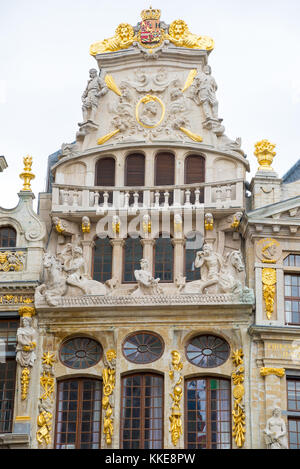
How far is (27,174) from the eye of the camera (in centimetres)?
4044

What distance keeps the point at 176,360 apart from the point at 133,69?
362 inches

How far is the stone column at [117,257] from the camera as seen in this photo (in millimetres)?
39094

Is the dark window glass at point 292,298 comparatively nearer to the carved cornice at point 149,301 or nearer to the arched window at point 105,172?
the carved cornice at point 149,301

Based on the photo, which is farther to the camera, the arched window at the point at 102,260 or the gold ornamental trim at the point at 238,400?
the arched window at the point at 102,260

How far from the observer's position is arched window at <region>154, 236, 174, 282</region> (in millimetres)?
39156

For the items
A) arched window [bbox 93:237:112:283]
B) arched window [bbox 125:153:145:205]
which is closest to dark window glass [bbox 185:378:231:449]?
arched window [bbox 93:237:112:283]

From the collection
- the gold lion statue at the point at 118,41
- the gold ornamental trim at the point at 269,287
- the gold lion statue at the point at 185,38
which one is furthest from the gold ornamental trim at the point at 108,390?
the gold lion statue at the point at 185,38

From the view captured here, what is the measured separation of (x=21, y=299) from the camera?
3866 centimetres

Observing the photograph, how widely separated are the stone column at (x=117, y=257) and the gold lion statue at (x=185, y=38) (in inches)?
250

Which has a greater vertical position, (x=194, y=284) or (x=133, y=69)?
(x=133, y=69)

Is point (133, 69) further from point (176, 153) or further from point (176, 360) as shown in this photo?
point (176, 360)

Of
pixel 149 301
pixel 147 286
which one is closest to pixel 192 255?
pixel 147 286
